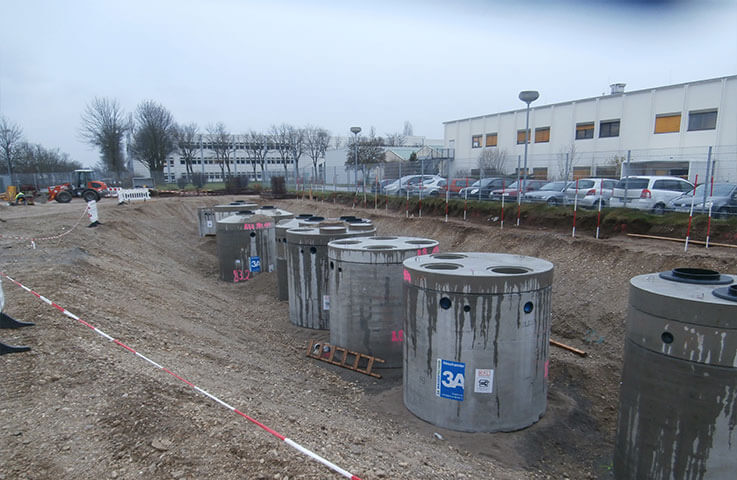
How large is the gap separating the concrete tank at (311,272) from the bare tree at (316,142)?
64.3 meters

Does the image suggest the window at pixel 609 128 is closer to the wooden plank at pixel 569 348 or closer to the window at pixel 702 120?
the window at pixel 702 120

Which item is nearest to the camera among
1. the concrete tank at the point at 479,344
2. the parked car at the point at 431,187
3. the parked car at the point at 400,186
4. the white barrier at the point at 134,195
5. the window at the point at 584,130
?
the concrete tank at the point at 479,344

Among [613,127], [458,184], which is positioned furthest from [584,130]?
[458,184]

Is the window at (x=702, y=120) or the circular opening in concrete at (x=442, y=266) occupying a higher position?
the window at (x=702, y=120)

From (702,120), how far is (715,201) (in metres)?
22.1

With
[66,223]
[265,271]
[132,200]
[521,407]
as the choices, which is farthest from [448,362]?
[132,200]

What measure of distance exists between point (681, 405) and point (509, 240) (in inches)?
418

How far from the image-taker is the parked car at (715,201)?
11.9 metres

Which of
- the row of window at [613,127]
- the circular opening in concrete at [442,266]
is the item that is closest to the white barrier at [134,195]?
the row of window at [613,127]

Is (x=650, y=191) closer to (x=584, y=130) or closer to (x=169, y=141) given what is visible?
(x=584, y=130)

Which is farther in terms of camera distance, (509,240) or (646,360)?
(509,240)

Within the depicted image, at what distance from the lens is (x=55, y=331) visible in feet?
21.4

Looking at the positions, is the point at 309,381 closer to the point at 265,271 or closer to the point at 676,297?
the point at 676,297

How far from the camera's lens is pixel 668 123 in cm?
3100
